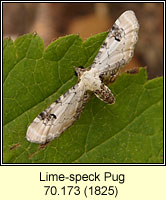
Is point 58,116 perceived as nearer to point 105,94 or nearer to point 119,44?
point 105,94

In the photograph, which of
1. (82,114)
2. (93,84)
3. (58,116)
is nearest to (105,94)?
(93,84)

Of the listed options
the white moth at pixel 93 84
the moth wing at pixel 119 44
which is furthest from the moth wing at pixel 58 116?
the moth wing at pixel 119 44

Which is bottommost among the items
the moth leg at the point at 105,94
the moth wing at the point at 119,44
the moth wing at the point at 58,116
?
the moth wing at the point at 58,116

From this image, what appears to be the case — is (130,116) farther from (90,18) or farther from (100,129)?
(90,18)

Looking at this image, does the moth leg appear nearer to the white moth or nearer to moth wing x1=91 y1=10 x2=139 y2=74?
the white moth

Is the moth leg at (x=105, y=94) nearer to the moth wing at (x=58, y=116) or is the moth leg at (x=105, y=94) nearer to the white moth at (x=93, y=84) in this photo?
the white moth at (x=93, y=84)

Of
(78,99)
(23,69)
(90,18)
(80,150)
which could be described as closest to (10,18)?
(90,18)

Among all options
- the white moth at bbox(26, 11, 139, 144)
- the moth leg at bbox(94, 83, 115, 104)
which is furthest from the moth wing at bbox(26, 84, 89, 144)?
the moth leg at bbox(94, 83, 115, 104)
